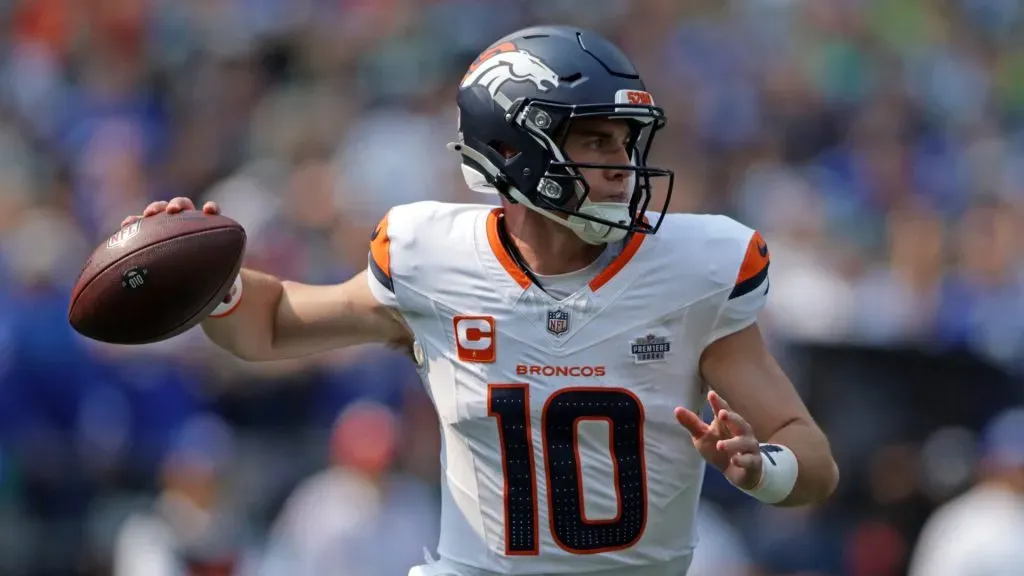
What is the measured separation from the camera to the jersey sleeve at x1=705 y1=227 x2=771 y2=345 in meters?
3.56

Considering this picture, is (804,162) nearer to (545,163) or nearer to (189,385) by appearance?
(189,385)

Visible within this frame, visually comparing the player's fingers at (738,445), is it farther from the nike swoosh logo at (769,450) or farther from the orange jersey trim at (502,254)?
the orange jersey trim at (502,254)

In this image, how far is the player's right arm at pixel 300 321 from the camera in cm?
379

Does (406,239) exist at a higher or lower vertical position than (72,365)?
higher

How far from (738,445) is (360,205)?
197 inches

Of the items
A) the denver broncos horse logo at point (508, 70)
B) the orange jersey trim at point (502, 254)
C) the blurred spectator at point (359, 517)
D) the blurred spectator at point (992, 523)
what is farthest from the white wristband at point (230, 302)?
the blurred spectator at point (992, 523)

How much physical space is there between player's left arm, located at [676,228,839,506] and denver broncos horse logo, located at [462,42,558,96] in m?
0.55

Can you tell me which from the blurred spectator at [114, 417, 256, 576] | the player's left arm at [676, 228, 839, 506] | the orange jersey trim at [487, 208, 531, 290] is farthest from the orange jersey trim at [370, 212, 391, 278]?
the blurred spectator at [114, 417, 256, 576]

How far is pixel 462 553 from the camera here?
Answer: 3670 mm

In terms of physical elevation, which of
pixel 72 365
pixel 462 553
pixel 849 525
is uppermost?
pixel 462 553

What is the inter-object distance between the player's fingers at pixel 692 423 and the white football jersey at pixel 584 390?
1.13 feet

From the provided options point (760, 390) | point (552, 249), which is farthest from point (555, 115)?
point (760, 390)

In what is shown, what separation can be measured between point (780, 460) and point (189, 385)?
4.11 m

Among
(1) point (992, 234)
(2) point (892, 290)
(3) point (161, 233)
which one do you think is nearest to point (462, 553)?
(3) point (161, 233)
